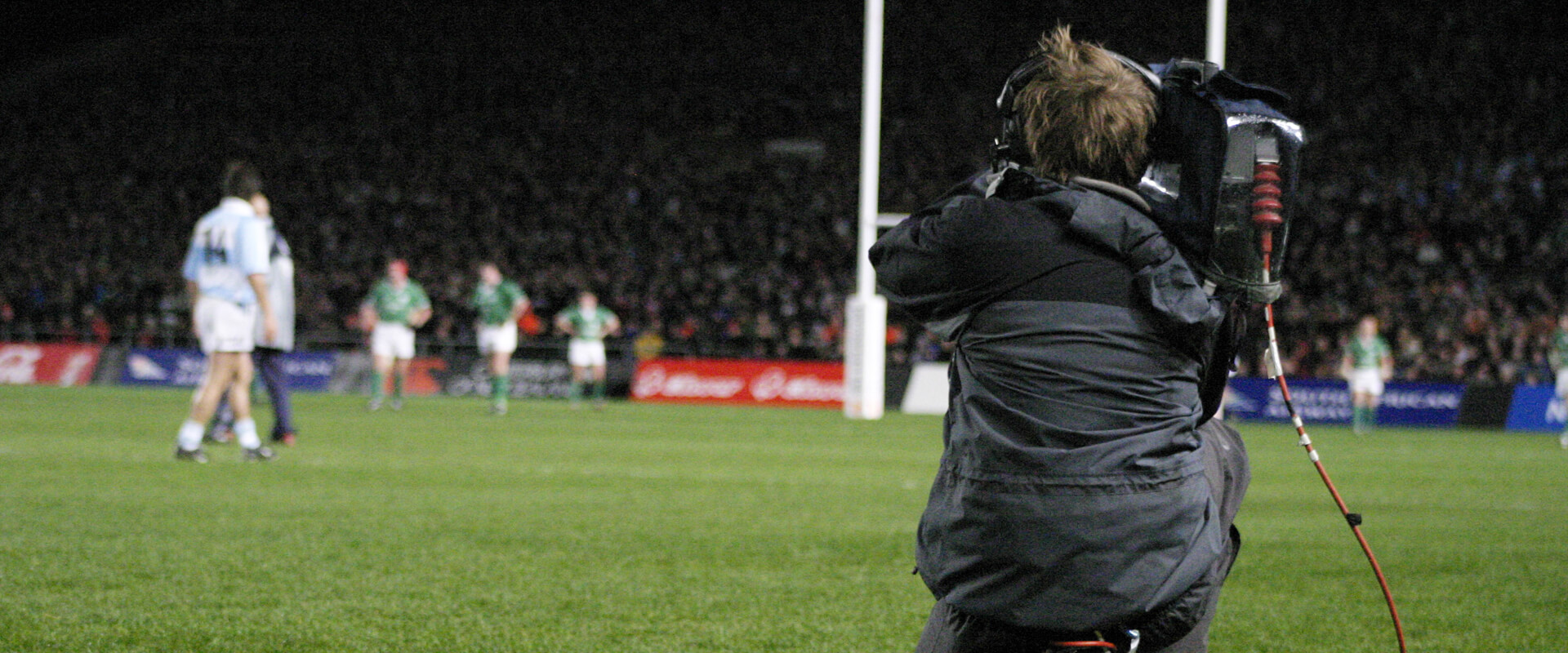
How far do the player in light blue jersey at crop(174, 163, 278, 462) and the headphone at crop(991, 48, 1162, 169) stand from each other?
766 cm

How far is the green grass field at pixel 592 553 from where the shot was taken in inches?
175

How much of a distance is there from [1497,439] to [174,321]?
2221 cm

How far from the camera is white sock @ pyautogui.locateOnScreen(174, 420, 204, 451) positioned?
9.69 m

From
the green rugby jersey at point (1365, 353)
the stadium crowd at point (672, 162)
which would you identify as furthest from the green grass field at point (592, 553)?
the stadium crowd at point (672, 162)

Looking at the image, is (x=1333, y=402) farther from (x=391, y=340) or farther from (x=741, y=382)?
(x=391, y=340)

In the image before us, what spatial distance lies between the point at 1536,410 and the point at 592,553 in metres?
18.7

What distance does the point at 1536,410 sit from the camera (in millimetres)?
21047

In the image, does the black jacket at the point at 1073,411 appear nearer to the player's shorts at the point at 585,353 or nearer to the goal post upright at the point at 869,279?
the goal post upright at the point at 869,279

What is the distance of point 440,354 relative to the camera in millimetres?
26484

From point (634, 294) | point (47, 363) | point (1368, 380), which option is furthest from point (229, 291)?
point (634, 294)

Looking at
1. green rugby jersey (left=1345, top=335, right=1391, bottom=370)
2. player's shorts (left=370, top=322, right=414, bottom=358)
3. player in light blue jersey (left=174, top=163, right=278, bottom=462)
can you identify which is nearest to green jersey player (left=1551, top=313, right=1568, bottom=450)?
green rugby jersey (left=1345, top=335, right=1391, bottom=370)

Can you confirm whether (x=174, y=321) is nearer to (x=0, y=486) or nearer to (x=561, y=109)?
(x=561, y=109)

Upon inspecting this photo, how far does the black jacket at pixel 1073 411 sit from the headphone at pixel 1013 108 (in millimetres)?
98

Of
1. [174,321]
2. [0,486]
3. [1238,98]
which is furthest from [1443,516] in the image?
[174,321]
